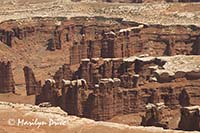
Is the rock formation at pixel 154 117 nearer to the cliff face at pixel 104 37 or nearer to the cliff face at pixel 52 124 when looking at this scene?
the cliff face at pixel 52 124

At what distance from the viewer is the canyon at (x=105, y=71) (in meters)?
51.4

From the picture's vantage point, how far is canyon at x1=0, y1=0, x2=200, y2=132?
5144cm

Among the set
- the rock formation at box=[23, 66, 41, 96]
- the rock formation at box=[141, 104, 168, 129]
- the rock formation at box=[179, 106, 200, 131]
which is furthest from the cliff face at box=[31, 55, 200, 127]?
the rock formation at box=[179, 106, 200, 131]

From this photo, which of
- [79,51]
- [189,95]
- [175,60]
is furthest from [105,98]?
[79,51]

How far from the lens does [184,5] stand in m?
105

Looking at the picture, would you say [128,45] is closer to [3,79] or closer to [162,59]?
[162,59]

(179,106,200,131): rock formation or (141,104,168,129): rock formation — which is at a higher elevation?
(179,106,200,131): rock formation

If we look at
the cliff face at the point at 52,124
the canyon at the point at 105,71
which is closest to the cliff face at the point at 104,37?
the canyon at the point at 105,71

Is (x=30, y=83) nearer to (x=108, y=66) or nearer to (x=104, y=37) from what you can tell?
Result: (x=108, y=66)

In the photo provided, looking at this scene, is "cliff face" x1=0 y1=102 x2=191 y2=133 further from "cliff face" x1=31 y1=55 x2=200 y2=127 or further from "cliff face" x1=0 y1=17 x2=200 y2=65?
"cliff face" x1=0 y1=17 x2=200 y2=65

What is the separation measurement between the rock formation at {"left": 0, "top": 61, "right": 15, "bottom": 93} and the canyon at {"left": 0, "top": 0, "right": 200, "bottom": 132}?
0.38 feet

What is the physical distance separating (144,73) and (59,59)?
87.7ft

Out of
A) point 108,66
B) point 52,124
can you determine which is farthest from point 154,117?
point 108,66

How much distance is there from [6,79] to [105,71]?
11.9m
